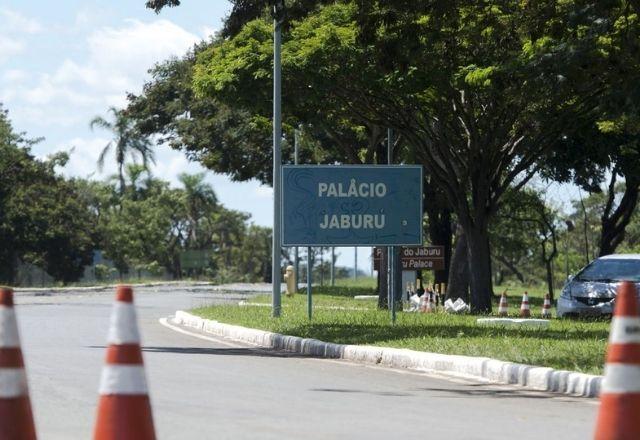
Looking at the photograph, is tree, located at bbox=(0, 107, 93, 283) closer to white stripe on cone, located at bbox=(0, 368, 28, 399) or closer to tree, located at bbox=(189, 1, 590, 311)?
tree, located at bbox=(189, 1, 590, 311)

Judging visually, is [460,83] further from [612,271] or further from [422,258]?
[422,258]

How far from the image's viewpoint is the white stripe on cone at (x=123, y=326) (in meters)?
6.67

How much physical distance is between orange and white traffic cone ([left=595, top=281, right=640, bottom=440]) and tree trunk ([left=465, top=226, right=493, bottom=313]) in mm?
22286

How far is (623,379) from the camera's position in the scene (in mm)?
6633

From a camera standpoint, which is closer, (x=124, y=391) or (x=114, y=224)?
(x=124, y=391)

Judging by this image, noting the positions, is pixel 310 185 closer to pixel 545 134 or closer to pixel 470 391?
pixel 545 134

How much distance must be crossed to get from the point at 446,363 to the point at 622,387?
8238mm

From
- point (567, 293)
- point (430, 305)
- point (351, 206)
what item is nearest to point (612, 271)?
point (567, 293)

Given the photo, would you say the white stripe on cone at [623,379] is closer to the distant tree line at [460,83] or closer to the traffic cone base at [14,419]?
the traffic cone base at [14,419]

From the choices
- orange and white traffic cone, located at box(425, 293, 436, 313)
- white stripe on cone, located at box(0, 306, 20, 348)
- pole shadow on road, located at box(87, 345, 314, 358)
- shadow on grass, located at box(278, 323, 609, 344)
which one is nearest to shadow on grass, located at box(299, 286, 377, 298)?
orange and white traffic cone, located at box(425, 293, 436, 313)

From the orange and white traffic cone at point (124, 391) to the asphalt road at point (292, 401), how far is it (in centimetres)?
186

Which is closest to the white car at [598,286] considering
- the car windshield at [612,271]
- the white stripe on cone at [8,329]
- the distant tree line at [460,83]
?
the car windshield at [612,271]

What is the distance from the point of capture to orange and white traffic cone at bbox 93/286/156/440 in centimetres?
655

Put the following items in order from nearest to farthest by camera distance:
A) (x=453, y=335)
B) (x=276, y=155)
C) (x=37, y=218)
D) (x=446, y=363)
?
(x=446, y=363), (x=453, y=335), (x=276, y=155), (x=37, y=218)
